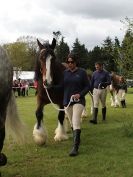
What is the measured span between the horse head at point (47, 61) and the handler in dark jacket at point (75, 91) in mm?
359

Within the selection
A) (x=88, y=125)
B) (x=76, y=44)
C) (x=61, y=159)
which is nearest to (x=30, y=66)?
(x=76, y=44)

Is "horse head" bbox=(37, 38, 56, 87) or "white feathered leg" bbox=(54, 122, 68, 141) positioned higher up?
"horse head" bbox=(37, 38, 56, 87)

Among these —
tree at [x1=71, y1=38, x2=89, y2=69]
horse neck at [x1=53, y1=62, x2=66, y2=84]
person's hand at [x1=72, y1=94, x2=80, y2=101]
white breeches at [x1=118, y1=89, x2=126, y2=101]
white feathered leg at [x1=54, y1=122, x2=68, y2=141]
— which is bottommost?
white feathered leg at [x1=54, y1=122, x2=68, y2=141]

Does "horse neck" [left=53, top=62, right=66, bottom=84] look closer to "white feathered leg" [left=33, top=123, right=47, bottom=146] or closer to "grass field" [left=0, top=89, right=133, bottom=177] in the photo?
"white feathered leg" [left=33, top=123, right=47, bottom=146]

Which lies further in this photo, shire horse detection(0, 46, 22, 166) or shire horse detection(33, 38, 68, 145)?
shire horse detection(33, 38, 68, 145)

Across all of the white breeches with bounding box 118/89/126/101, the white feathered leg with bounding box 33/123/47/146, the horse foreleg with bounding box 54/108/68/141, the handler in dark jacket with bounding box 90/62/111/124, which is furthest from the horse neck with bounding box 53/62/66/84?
the white breeches with bounding box 118/89/126/101

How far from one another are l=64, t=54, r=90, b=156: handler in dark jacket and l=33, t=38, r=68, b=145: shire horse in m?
0.43

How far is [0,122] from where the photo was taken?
6.96 metres

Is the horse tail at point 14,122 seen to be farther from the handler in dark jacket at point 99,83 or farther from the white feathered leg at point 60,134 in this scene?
the handler in dark jacket at point 99,83

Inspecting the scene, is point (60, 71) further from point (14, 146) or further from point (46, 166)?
point (46, 166)

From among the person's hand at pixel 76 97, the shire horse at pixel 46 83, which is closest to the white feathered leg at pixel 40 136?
the shire horse at pixel 46 83

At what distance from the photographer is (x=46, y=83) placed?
30.2 ft

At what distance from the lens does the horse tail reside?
768 centimetres

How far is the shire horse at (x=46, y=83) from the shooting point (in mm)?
9359
